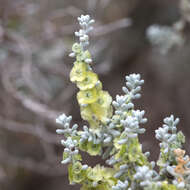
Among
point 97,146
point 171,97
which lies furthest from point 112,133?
point 171,97

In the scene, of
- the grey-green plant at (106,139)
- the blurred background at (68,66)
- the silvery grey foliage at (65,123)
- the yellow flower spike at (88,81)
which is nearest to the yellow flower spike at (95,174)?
the grey-green plant at (106,139)

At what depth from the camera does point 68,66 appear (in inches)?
111

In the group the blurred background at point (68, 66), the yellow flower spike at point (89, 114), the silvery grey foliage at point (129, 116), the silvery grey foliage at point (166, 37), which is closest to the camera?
the silvery grey foliage at point (129, 116)

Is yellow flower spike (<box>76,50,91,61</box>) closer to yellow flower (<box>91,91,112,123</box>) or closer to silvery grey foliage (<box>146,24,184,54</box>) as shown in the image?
yellow flower (<box>91,91,112,123</box>)

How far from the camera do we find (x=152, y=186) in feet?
2.47

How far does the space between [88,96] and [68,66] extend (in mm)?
1980

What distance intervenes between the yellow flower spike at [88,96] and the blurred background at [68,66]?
1.31 meters

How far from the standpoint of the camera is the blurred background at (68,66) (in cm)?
224

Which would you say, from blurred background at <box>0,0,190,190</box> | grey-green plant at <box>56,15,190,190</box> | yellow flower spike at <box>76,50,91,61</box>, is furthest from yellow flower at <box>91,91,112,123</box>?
blurred background at <box>0,0,190,190</box>

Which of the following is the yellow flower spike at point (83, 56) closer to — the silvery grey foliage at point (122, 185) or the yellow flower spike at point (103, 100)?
the yellow flower spike at point (103, 100)

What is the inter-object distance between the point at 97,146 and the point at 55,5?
237cm

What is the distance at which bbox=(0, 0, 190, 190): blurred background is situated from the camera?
7.34 ft

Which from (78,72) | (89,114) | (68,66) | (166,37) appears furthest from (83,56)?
(68,66)

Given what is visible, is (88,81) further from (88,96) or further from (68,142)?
(68,142)
